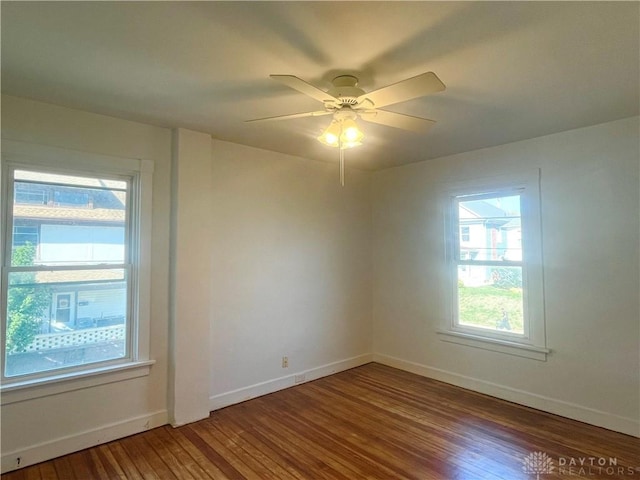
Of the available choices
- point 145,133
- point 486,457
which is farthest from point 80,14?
point 486,457

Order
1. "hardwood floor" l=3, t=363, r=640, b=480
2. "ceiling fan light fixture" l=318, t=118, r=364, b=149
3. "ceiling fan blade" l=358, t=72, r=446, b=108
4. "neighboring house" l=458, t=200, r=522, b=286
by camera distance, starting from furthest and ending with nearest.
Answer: "neighboring house" l=458, t=200, r=522, b=286 < "hardwood floor" l=3, t=363, r=640, b=480 < "ceiling fan light fixture" l=318, t=118, r=364, b=149 < "ceiling fan blade" l=358, t=72, r=446, b=108

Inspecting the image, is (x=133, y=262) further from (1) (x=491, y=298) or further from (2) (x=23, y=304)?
(1) (x=491, y=298)

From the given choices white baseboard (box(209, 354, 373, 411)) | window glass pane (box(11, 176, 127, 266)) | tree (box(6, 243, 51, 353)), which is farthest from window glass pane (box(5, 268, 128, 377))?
white baseboard (box(209, 354, 373, 411))

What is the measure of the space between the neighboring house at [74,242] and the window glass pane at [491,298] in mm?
3388

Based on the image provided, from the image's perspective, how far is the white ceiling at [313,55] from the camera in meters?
Answer: 1.60

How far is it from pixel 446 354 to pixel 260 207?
265 centimetres

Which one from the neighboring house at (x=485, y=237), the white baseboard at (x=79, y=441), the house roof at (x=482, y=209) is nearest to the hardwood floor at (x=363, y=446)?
the white baseboard at (x=79, y=441)

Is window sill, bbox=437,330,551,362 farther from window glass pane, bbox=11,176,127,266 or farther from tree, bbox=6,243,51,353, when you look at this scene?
tree, bbox=6,243,51,353

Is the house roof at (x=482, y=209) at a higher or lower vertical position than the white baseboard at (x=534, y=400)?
higher

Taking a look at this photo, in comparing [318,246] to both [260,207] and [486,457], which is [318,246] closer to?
[260,207]

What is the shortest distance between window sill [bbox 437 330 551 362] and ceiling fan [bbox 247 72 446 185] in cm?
242

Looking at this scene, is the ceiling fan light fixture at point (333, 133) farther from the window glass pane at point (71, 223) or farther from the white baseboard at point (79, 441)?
the white baseboard at point (79, 441)

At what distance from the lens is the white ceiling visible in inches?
62.9

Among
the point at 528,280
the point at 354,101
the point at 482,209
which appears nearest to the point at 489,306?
the point at 528,280
